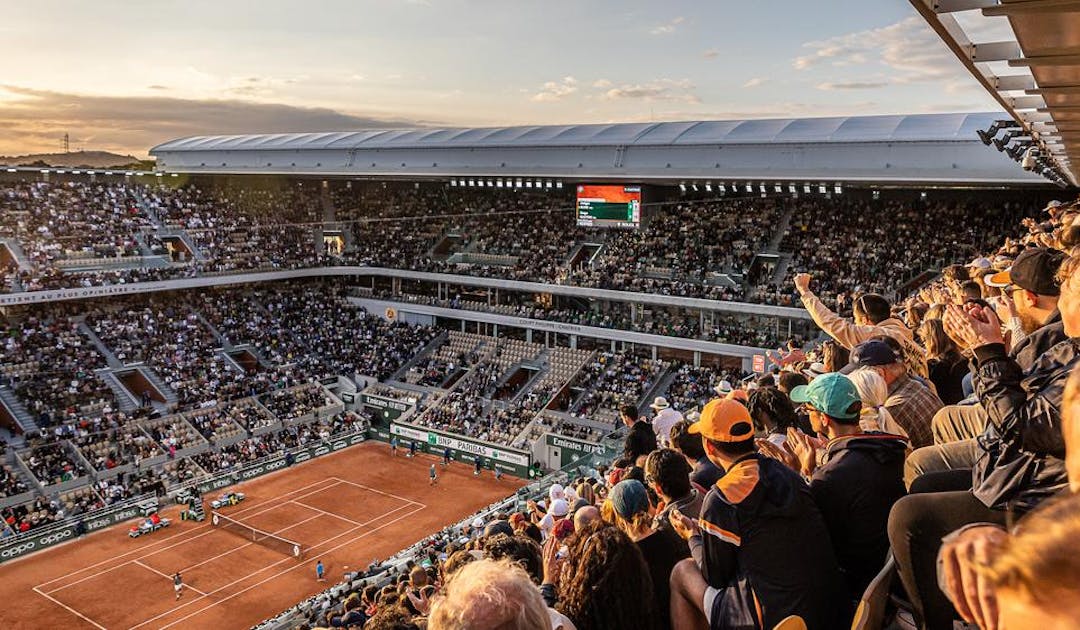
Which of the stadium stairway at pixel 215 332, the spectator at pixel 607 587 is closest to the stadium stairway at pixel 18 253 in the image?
the stadium stairway at pixel 215 332

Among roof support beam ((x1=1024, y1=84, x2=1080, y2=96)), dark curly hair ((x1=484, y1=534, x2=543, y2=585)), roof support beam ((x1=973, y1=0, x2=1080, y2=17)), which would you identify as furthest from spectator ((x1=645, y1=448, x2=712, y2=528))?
roof support beam ((x1=1024, y1=84, x2=1080, y2=96))

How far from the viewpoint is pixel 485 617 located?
2.48 meters

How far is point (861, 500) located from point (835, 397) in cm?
60

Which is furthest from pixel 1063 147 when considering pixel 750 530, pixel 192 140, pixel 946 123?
pixel 192 140

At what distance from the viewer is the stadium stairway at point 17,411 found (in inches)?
1165

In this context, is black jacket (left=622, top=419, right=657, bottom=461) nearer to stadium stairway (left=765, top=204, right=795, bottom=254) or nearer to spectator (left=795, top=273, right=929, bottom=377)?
spectator (left=795, top=273, right=929, bottom=377)

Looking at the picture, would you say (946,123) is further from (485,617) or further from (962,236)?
(485,617)

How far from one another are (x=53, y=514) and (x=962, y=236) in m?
36.5

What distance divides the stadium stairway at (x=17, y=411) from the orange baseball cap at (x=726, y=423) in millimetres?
32504

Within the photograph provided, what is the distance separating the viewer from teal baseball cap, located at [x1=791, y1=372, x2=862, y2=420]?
4340 mm

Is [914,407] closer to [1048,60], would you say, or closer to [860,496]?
[860,496]

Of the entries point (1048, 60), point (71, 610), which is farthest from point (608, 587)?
point (71, 610)

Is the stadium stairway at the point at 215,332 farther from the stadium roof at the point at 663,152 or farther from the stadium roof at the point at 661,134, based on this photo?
the stadium roof at the point at 661,134

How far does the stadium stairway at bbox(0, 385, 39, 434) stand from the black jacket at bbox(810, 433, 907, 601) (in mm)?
33014
